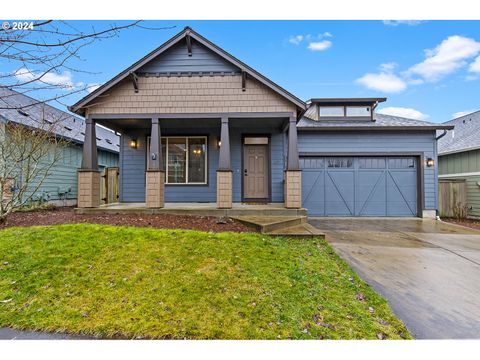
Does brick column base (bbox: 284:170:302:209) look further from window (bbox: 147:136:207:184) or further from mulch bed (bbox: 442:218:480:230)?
mulch bed (bbox: 442:218:480:230)

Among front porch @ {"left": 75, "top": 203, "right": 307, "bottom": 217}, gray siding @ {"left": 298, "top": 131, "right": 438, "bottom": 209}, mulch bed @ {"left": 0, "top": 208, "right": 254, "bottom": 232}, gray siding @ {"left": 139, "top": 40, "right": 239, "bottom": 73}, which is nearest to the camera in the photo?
mulch bed @ {"left": 0, "top": 208, "right": 254, "bottom": 232}

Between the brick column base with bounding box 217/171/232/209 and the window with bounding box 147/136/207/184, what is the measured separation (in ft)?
6.97

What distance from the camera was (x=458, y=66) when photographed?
1096 centimetres

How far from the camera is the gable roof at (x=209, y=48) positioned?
21.1 feet

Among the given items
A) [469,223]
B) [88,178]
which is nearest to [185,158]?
[88,178]

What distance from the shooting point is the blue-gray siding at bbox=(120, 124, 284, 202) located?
26.7 ft

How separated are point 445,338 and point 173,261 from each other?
300 cm

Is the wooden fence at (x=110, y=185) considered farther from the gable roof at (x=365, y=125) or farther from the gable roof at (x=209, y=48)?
the gable roof at (x=365, y=125)

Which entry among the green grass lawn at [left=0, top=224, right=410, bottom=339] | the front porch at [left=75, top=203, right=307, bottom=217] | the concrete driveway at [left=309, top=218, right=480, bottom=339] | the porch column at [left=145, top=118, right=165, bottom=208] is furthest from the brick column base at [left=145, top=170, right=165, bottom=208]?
the concrete driveway at [left=309, top=218, right=480, bottom=339]

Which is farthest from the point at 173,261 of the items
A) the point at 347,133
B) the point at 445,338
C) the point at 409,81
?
the point at 409,81

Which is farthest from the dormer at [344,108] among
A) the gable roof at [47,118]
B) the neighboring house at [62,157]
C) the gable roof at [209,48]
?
the neighboring house at [62,157]

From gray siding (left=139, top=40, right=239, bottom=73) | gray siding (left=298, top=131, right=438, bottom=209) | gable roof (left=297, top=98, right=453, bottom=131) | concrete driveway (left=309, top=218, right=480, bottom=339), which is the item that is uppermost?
gray siding (left=139, top=40, right=239, bottom=73)

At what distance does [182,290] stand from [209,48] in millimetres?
6605
